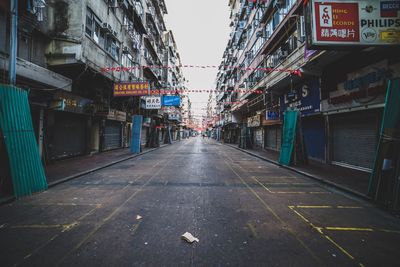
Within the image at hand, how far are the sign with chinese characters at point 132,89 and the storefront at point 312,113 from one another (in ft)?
37.9

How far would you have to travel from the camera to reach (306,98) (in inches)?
555

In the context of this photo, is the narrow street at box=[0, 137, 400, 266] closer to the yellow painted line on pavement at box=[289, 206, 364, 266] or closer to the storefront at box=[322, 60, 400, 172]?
the yellow painted line on pavement at box=[289, 206, 364, 266]

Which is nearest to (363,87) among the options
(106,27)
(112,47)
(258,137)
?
(106,27)

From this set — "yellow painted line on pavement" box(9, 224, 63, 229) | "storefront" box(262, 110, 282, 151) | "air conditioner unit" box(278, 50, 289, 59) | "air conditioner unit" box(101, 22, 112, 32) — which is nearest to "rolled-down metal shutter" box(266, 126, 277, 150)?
"storefront" box(262, 110, 282, 151)

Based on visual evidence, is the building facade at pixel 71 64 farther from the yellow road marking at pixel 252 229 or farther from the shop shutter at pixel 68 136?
the yellow road marking at pixel 252 229

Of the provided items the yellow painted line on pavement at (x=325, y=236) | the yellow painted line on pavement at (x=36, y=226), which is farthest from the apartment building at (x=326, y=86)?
the yellow painted line on pavement at (x=36, y=226)

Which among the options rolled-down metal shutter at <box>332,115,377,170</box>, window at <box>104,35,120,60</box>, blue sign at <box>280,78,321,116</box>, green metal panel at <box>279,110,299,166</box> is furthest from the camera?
window at <box>104,35,120,60</box>

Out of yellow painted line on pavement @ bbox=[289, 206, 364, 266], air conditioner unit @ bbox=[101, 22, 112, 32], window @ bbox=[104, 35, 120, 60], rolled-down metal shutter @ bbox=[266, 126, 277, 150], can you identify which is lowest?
yellow painted line on pavement @ bbox=[289, 206, 364, 266]

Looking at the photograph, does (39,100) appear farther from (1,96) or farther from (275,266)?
(275,266)

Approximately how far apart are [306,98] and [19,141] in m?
15.7

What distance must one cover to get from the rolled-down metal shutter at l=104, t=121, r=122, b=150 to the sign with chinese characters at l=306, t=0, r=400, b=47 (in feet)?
60.1

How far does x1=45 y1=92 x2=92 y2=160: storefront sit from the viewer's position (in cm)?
1123

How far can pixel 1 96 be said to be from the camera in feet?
17.6

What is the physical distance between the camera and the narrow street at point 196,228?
9.49ft
